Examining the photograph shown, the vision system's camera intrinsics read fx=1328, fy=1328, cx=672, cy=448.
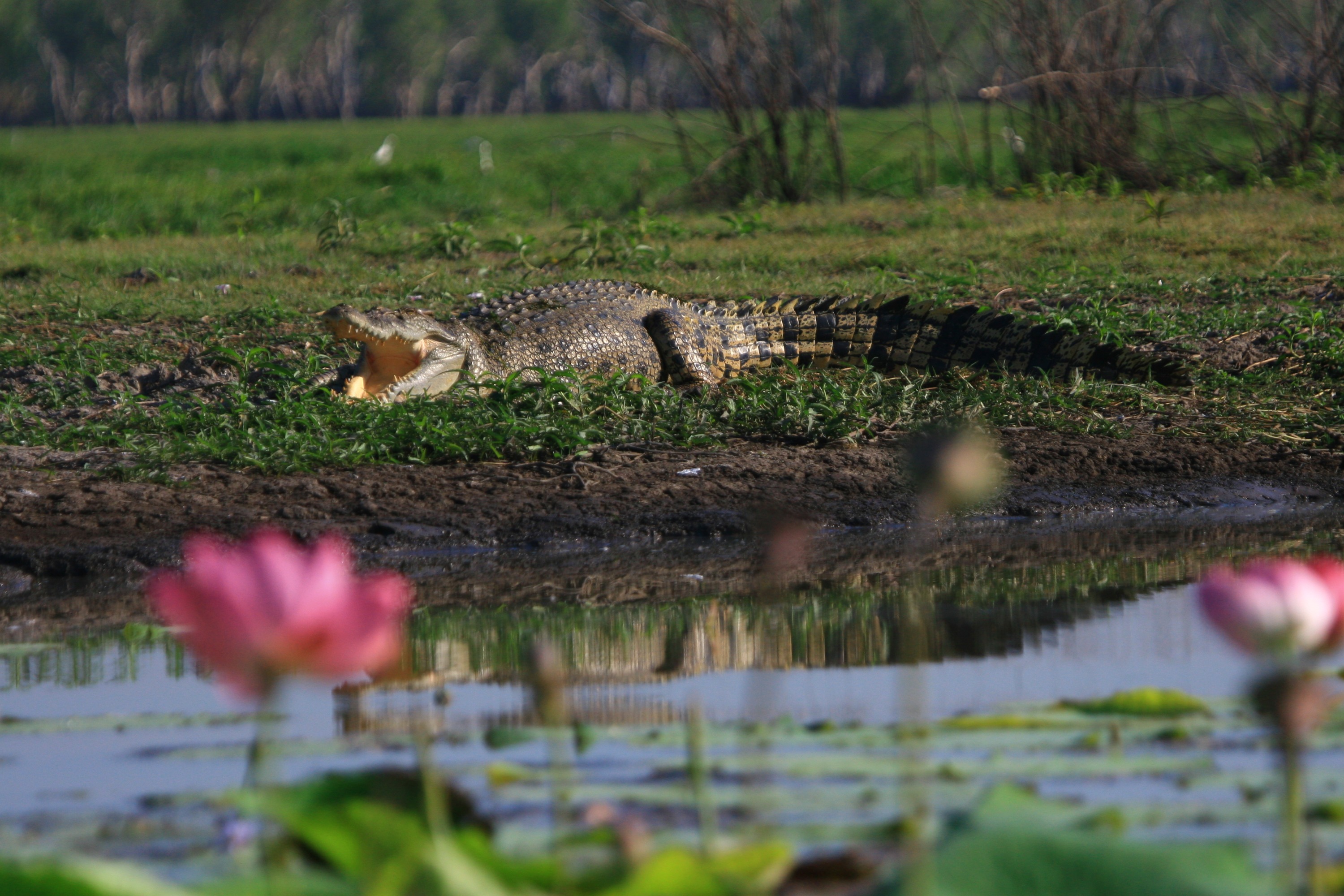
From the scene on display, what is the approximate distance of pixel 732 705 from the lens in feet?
7.70

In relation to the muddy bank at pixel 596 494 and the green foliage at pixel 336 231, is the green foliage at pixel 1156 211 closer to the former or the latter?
the muddy bank at pixel 596 494

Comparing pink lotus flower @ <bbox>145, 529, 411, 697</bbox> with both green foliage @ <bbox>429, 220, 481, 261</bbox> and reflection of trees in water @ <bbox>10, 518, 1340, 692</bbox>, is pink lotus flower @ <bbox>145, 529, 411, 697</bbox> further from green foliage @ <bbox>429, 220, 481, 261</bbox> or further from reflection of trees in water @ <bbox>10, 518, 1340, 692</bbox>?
green foliage @ <bbox>429, 220, 481, 261</bbox>

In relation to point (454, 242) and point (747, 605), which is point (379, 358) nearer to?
point (747, 605)

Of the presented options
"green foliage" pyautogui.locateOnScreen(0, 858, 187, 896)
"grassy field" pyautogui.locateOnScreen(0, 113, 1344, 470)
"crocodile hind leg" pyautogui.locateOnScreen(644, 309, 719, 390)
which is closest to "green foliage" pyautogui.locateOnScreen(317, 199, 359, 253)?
"grassy field" pyautogui.locateOnScreen(0, 113, 1344, 470)

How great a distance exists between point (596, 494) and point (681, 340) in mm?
2248

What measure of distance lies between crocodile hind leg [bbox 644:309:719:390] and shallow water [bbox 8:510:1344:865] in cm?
275

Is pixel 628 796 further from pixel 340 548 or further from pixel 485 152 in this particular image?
pixel 485 152

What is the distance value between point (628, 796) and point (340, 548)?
230 cm

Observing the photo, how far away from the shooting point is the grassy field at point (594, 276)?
5.00 meters

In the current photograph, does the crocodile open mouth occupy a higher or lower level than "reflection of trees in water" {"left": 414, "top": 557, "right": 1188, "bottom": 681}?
higher

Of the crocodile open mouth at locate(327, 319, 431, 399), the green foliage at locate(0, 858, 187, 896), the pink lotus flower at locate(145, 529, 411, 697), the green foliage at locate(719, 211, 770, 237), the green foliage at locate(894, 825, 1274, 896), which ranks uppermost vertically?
the green foliage at locate(719, 211, 770, 237)

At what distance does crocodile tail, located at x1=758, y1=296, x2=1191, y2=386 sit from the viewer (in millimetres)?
5742

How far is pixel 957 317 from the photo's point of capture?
622 centimetres

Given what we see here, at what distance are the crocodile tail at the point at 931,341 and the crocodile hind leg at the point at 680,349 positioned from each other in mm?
361
